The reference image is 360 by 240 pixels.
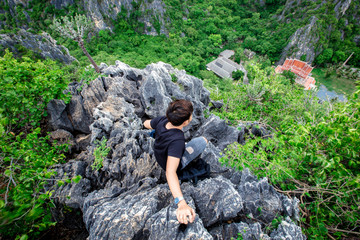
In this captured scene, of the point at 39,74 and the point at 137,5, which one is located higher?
the point at 137,5

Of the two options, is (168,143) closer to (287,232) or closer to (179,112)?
(179,112)

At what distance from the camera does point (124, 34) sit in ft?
246

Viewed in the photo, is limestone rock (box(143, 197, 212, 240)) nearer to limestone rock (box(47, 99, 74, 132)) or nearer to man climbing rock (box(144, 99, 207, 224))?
man climbing rock (box(144, 99, 207, 224))

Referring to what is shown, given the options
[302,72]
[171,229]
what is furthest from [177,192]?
[302,72]

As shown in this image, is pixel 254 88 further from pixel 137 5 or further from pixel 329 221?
pixel 137 5

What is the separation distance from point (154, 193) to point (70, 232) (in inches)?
107

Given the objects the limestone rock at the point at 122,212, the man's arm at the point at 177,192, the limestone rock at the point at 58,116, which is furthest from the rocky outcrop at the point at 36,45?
the man's arm at the point at 177,192

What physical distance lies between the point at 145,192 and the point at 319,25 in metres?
90.0

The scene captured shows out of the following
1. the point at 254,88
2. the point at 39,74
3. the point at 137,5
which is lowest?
the point at 254,88

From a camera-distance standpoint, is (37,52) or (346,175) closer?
(346,175)

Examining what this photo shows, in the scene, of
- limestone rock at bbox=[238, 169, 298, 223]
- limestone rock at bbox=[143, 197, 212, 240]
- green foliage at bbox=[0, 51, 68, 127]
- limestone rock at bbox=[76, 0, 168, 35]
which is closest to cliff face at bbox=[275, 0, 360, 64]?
limestone rock at bbox=[76, 0, 168, 35]

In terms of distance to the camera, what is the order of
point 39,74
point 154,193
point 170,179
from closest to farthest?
point 170,179
point 154,193
point 39,74

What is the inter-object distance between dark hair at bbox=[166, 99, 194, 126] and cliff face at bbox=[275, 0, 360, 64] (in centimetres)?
7937

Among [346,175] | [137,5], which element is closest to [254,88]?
[346,175]
